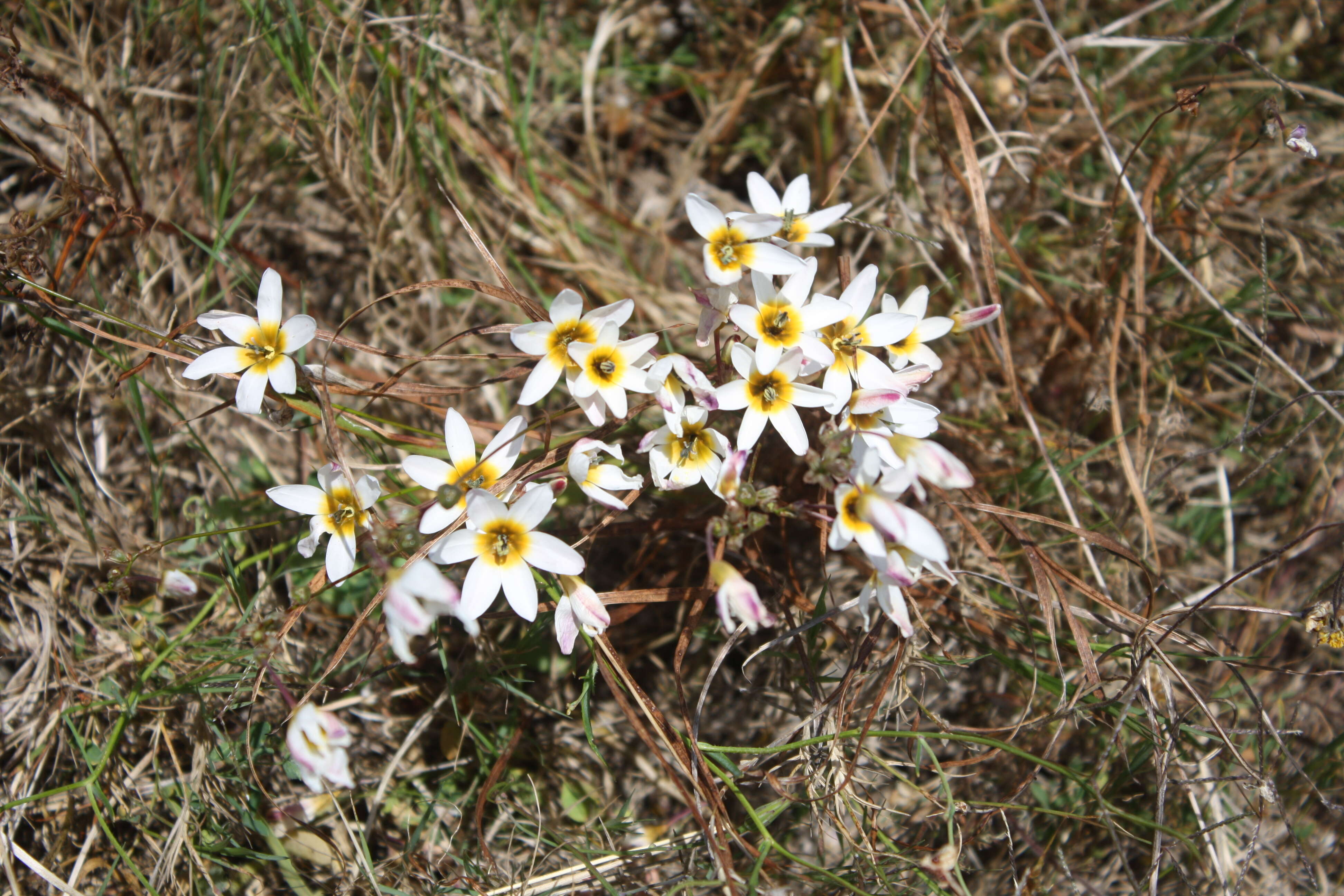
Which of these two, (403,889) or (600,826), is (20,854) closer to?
(403,889)

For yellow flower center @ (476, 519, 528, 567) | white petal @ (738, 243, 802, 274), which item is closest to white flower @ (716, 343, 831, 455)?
white petal @ (738, 243, 802, 274)

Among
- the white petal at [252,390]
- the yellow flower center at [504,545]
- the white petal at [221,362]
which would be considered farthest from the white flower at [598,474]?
the white petal at [221,362]

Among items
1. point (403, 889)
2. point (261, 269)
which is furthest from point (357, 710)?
point (261, 269)

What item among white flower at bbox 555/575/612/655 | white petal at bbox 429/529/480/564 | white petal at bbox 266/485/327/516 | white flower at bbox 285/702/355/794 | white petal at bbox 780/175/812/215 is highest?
white petal at bbox 780/175/812/215

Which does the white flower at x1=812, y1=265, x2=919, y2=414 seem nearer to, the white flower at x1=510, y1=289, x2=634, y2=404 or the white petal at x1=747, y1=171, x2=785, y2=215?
the white petal at x1=747, y1=171, x2=785, y2=215

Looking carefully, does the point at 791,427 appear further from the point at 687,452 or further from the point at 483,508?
the point at 483,508

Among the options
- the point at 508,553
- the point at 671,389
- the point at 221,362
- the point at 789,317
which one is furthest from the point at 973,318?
the point at 221,362

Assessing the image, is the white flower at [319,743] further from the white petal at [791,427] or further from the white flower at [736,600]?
the white petal at [791,427]
